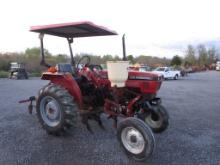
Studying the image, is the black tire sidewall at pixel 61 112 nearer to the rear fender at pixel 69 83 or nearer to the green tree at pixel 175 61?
the rear fender at pixel 69 83

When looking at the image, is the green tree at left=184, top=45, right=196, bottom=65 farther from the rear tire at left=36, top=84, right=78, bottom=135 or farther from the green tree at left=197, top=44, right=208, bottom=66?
the rear tire at left=36, top=84, right=78, bottom=135

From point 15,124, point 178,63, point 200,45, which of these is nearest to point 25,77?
point 15,124

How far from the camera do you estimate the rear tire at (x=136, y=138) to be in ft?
12.0

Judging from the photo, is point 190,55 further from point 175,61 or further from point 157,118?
point 157,118

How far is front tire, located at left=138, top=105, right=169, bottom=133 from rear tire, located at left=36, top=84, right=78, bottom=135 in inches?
53.1

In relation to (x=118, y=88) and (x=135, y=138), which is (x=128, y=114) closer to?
(x=118, y=88)

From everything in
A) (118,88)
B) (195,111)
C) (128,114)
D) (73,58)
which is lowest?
(195,111)

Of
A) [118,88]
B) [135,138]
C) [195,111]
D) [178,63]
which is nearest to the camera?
[135,138]

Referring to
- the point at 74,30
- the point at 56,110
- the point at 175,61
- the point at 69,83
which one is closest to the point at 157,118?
the point at 69,83

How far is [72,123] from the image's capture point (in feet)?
15.1

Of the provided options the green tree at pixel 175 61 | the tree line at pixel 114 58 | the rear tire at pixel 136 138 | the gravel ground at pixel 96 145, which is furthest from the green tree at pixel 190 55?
the rear tire at pixel 136 138

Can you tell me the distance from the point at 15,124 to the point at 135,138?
10.0 feet

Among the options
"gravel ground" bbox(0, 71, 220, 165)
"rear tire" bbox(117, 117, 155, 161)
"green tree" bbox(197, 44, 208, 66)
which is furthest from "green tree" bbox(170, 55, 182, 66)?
"rear tire" bbox(117, 117, 155, 161)

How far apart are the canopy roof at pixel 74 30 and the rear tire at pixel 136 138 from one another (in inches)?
74.1
